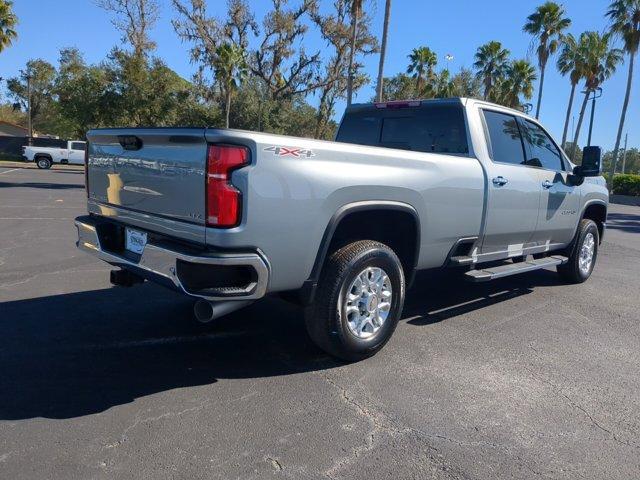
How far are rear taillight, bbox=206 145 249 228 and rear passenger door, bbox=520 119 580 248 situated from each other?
383 cm

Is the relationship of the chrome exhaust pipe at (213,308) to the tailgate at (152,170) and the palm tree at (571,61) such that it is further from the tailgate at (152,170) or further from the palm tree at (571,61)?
the palm tree at (571,61)

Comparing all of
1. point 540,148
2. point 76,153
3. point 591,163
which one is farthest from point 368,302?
point 76,153

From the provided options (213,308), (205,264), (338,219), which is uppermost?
(338,219)

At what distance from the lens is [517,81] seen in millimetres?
38906

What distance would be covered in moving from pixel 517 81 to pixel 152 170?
40.1 meters

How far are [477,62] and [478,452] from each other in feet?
135

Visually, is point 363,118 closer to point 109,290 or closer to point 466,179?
point 466,179

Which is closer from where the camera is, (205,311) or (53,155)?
(205,311)

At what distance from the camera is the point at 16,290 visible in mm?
5582

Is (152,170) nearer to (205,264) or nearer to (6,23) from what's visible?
(205,264)

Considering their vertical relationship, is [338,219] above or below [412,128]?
below

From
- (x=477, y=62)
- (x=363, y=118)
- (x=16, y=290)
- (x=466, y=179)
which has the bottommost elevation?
(x=16, y=290)

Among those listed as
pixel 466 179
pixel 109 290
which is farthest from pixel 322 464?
pixel 109 290

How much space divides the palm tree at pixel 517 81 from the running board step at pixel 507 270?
35.9 m
